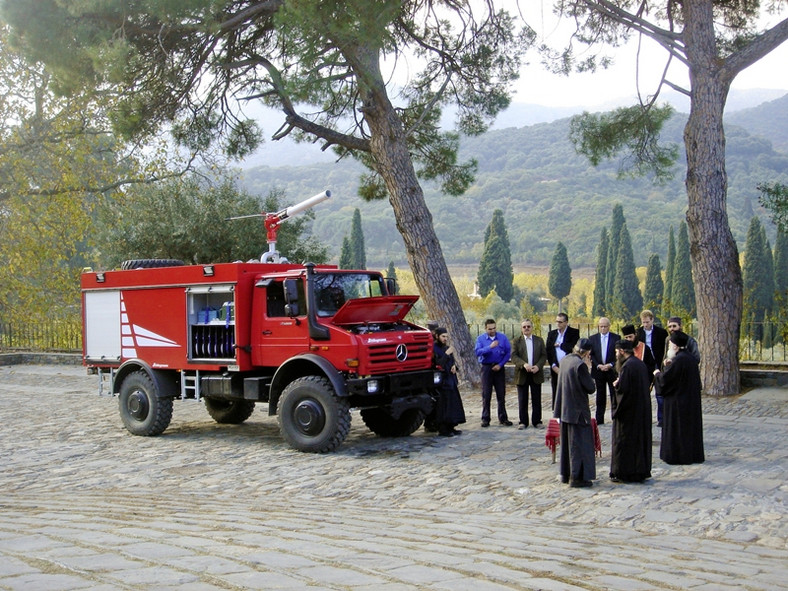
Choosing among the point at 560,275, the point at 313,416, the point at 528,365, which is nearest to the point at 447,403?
the point at 528,365

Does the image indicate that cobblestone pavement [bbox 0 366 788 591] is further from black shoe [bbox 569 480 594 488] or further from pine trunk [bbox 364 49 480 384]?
pine trunk [bbox 364 49 480 384]

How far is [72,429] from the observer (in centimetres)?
1395

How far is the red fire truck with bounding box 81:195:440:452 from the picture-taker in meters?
11.3

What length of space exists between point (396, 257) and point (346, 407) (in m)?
94.8

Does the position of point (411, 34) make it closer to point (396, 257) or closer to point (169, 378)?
point (169, 378)

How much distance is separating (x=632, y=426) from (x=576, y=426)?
0.62m

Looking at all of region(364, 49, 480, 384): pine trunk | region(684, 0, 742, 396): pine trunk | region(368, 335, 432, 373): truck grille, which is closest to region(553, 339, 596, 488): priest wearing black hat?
region(368, 335, 432, 373): truck grille

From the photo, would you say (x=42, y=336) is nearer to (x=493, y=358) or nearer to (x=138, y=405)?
(x=138, y=405)

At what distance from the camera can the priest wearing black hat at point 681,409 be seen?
986 cm

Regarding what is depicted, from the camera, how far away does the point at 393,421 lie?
12594 mm

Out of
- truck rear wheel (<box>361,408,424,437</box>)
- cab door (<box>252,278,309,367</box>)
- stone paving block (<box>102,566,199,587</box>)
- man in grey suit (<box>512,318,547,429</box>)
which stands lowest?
truck rear wheel (<box>361,408,424,437</box>)

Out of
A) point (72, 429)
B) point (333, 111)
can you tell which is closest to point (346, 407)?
point (72, 429)

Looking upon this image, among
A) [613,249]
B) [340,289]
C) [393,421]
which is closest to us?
[340,289]

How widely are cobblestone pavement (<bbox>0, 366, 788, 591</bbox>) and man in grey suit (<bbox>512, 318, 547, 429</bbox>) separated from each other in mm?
560
